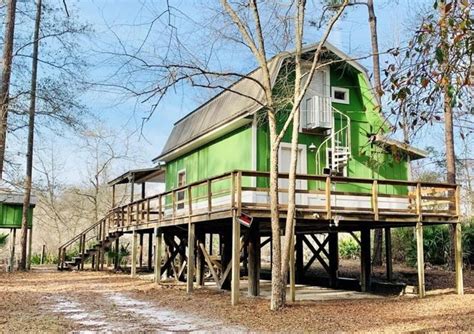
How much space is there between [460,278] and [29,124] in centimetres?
1617

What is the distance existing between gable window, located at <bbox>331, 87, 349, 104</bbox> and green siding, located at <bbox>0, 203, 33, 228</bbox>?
1443 centimetres

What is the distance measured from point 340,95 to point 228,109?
3436 millimetres

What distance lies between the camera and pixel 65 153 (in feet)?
140

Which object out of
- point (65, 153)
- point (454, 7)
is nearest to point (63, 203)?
point (65, 153)

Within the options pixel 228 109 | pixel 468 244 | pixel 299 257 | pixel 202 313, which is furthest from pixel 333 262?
pixel 468 244

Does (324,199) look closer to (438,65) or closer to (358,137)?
(358,137)

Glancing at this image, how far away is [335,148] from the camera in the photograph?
50.3ft

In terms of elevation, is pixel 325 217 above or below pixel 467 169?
below

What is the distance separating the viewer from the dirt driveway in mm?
8836

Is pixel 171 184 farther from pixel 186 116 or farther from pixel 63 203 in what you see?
pixel 63 203

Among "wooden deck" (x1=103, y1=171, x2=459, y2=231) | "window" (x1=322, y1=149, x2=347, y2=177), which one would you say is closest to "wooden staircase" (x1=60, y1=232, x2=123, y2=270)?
"wooden deck" (x1=103, y1=171, x2=459, y2=231)

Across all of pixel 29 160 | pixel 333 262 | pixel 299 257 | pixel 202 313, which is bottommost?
pixel 202 313

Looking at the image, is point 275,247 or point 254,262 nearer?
point 275,247

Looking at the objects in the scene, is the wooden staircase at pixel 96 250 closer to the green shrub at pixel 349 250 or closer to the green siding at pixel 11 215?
the green siding at pixel 11 215
